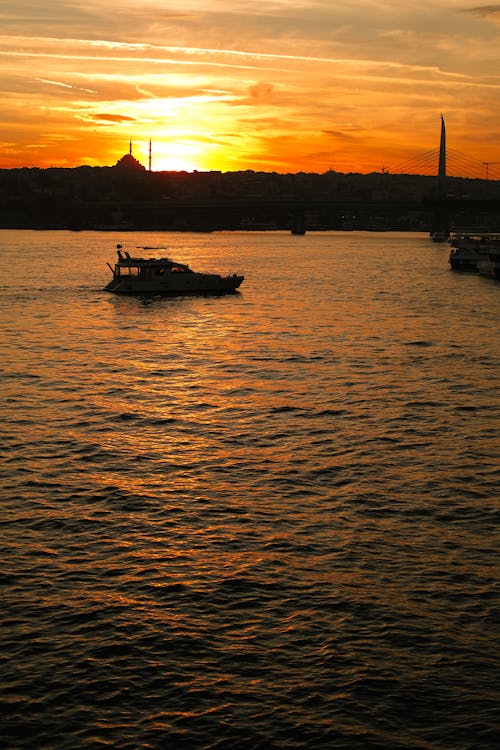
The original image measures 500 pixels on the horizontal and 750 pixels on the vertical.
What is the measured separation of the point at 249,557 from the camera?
66.1ft

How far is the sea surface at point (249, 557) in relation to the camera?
1416 centimetres

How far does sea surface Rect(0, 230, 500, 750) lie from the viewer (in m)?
14.2

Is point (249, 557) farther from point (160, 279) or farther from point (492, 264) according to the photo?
point (492, 264)

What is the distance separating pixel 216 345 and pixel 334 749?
4391 centimetres

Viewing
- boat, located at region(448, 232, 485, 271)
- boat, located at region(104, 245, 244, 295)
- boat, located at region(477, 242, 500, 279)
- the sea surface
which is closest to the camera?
the sea surface

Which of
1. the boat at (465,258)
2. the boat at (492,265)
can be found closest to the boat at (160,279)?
the boat at (492,265)

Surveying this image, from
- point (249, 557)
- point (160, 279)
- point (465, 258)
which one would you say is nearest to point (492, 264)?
point (465, 258)

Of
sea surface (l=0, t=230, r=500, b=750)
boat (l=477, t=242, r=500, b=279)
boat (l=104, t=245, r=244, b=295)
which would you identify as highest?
boat (l=477, t=242, r=500, b=279)

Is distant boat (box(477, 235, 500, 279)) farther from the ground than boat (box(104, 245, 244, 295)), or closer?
farther from the ground

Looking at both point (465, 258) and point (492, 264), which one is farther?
point (465, 258)

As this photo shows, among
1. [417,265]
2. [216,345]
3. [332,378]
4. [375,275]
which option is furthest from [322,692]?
[417,265]

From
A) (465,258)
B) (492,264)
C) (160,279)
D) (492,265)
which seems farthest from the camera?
(465,258)

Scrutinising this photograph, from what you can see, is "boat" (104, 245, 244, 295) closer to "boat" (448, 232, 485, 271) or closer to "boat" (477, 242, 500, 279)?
"boat" (477, 242, 500, 279)

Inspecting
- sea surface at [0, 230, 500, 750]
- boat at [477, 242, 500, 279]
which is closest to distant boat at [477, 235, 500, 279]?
boat at [477, 242, 500, 279]
